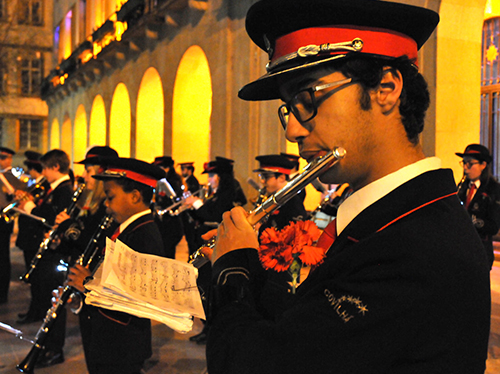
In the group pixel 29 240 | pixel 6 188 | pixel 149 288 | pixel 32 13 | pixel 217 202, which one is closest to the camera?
pixel 149 288

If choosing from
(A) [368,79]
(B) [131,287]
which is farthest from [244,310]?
(B) [131,287]

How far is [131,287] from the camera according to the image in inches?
85.5

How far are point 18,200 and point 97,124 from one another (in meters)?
20.0

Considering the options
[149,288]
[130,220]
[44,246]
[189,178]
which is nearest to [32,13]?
[189,178]

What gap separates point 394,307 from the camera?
3.41 ft

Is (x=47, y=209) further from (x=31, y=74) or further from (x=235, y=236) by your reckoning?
(x=31, y=74)

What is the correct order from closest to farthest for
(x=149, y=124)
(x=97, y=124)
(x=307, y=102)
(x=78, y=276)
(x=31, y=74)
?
(x=307, y=102) → (x=78, y=276) → (x=149, y=124) → (x=97, y=124) → (x=31, y=74)

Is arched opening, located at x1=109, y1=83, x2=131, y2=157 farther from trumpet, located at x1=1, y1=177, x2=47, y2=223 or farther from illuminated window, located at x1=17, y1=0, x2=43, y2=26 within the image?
illuminated window, located at x1=17, y1=0, x2=43, y2=26

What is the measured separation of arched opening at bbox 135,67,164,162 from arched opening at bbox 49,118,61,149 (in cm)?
1762

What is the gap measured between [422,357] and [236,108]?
11.5m

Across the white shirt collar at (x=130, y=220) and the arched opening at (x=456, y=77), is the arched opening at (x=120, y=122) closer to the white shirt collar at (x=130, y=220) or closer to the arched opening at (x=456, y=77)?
the arched opening at (x=456, y=77)

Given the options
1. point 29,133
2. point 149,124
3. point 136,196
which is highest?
point 29,133

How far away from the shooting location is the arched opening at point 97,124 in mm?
25875

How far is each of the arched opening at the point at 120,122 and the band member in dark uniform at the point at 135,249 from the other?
1884 cm
